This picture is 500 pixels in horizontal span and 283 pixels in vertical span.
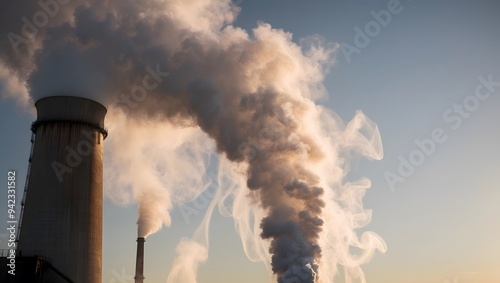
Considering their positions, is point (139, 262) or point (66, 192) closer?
point (66, 192)

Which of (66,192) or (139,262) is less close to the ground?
(66,192)

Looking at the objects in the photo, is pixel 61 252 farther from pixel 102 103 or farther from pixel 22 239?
pixel 102 103

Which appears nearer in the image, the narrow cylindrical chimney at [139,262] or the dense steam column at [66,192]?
the dense steam column at [66,192]

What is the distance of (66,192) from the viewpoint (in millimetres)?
26172

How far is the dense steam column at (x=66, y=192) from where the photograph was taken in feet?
82.5

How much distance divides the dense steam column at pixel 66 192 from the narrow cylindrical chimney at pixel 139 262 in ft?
27.5

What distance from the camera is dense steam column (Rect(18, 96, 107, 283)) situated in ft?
82.5

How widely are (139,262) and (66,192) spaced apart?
12073mm

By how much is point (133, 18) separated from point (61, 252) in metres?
16.9

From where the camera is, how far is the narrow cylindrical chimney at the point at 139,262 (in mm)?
34906

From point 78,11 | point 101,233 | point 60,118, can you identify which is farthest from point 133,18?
point 101,233

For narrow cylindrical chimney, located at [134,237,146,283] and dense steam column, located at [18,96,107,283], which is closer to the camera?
dense steam column, located at [18,96,107,283]

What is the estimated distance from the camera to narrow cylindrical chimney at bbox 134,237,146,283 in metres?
34.9

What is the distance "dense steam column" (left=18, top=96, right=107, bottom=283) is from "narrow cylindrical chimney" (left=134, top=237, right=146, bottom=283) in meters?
8.38
